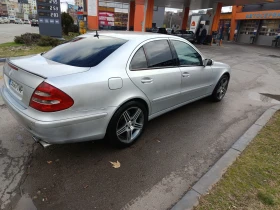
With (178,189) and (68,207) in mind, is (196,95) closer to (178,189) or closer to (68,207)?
(178,189)

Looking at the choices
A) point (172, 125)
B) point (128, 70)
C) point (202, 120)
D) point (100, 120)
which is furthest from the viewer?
point (202, 120)

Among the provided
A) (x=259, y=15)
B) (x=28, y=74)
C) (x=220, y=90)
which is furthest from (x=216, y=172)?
(x=259, y=15)

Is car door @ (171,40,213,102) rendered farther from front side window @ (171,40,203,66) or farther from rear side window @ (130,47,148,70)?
rear side window @ (130,47,148,70)

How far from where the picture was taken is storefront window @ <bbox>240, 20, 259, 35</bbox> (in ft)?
104

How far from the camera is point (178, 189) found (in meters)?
2.47

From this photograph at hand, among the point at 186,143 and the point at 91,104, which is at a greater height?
the point at 91,104

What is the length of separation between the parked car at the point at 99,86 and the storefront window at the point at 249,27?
111 ft

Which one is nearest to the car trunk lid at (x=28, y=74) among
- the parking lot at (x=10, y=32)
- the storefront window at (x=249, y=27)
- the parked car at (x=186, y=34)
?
the parking lot at (x=10, y=32)

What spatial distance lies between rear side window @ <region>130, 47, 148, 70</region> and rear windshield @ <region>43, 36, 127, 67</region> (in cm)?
27

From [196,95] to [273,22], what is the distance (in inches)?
1256

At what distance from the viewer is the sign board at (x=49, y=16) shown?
1345cm

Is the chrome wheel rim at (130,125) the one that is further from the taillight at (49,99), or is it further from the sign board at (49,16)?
the sign board at (49,16)

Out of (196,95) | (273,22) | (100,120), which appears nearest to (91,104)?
(100,120)

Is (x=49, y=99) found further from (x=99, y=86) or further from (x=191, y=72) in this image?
(x=191, y=72)
